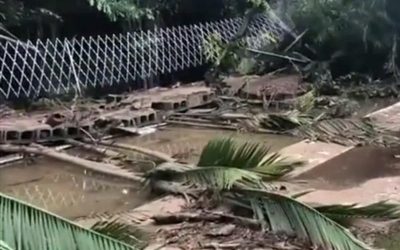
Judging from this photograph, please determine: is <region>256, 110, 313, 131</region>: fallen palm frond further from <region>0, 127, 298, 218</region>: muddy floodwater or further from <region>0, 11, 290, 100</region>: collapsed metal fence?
<region>0, 11, 290, 100</region>: collapsed metal fence

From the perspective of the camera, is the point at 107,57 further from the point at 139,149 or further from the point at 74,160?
the point at 74,160

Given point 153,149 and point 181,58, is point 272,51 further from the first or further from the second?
point 153,149

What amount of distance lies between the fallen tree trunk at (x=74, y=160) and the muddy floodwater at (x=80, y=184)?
0.07 m

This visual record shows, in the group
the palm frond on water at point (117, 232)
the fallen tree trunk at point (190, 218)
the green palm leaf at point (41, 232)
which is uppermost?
the green palm leaf at point (41, 232)

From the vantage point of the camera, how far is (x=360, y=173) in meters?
7.76

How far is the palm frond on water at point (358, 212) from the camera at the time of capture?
14.5 ft

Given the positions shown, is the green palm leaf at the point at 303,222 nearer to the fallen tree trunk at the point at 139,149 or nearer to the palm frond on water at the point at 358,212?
the palm frond on water at the point at 358,212

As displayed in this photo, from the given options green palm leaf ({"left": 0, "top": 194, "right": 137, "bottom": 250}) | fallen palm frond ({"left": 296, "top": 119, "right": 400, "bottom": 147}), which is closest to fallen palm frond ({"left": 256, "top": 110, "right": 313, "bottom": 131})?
fallen palm frond ({"left": 296, "top": 119, "right": 400, "bottom": 147})

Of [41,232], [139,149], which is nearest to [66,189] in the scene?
[139,149]

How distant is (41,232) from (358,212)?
78.6 inches

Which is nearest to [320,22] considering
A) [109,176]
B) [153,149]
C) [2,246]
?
[153,149]

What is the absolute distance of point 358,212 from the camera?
14.5 feet

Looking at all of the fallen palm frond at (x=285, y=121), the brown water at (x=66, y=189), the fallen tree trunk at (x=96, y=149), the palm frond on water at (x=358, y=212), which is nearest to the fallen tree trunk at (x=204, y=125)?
the fallen palm frond at (x=285, y=121)

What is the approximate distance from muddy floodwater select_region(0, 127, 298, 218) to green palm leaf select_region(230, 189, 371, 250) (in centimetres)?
212
